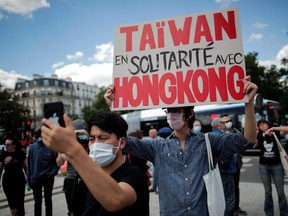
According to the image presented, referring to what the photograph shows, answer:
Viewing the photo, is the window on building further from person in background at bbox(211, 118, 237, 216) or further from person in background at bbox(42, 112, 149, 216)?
person in background at bbox(42, 112, 149, 216)

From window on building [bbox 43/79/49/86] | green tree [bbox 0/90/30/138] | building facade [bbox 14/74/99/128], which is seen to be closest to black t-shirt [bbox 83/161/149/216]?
green tree [bbox 0/90/30/138]

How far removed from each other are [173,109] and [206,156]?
529 millimetres

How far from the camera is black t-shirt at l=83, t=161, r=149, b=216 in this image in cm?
155

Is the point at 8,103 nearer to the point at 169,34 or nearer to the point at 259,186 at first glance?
the point at 259,186

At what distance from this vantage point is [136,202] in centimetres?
159

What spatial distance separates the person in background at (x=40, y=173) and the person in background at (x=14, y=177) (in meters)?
0.30

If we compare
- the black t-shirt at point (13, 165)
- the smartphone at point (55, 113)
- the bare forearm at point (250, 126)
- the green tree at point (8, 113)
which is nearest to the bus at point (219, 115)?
the black t-shirt at point (13, 165)

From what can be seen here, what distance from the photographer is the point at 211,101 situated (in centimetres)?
247

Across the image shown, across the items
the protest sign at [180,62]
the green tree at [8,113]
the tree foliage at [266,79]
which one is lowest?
the protest sign at [180,62]

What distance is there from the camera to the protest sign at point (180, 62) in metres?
2.48

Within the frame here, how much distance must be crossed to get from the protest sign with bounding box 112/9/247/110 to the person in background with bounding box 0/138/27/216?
159 inches

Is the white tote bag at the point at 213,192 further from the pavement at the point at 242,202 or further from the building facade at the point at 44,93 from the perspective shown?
the building facade at the point at 44,93

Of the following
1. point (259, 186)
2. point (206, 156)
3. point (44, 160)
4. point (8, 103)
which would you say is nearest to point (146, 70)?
point (206, 156)

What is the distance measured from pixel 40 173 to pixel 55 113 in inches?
177
